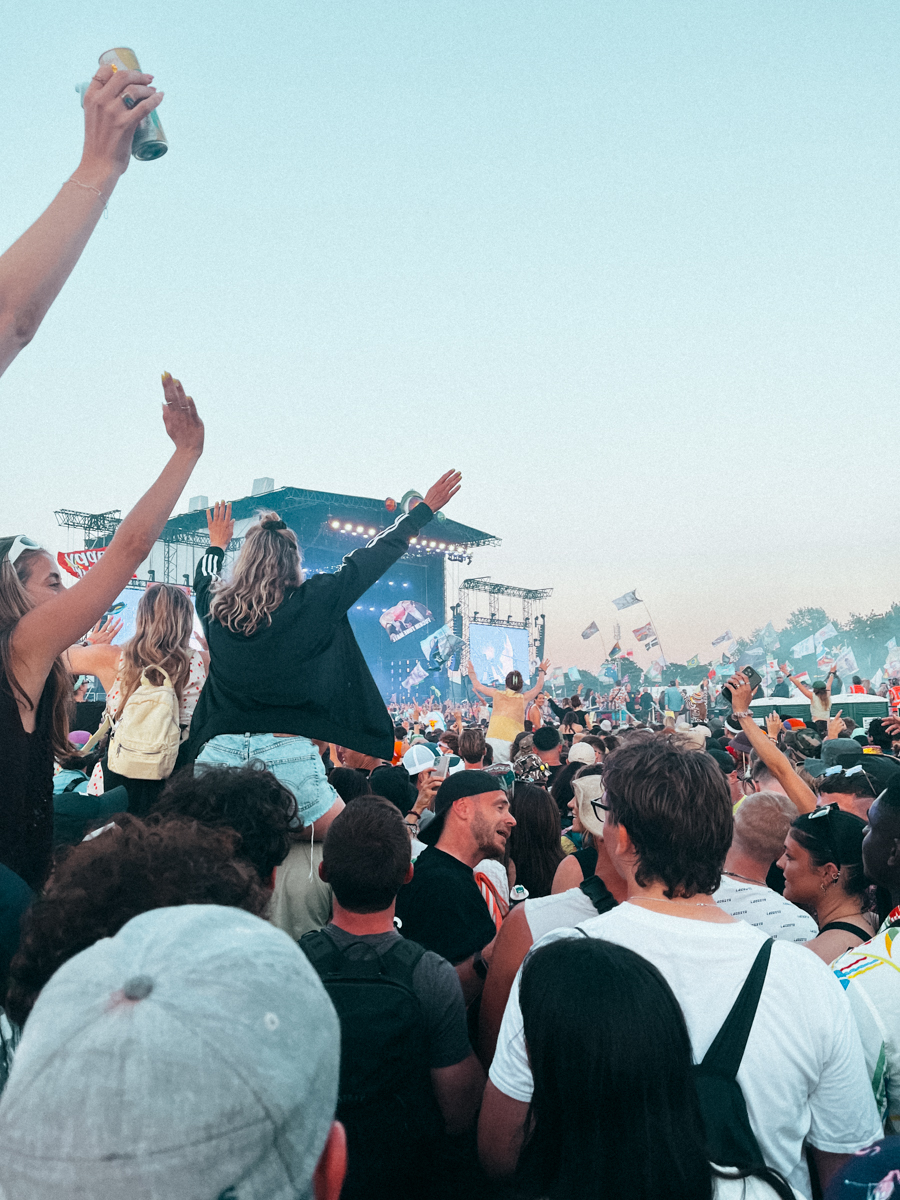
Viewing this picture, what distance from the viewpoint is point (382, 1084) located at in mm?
2264

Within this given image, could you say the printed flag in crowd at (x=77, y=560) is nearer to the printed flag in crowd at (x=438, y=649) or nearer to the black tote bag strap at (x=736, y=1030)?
the printed flag in crowd at (x=438, y=649)

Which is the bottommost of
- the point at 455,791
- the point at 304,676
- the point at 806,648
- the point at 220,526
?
the point at 455,791

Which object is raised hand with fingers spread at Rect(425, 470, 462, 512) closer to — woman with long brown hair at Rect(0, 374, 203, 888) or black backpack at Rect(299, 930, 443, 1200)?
woman with long brown hair at Rect(0, 374, 203, 888)

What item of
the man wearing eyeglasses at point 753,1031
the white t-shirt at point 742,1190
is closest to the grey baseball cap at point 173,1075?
the white t-shirt at point 742,1190

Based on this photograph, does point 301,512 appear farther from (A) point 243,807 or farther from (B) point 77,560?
(A) point 243,807

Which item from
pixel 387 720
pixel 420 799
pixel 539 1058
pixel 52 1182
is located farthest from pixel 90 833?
pixel 420 799

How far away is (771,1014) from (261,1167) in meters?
1.44

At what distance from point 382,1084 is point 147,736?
161 cm

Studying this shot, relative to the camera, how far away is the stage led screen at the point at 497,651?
137 feet

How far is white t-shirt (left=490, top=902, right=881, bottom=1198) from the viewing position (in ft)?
6.12

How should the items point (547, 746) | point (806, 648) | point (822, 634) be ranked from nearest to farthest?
point (547, 746)
point (822, 634)
point (806, 648)

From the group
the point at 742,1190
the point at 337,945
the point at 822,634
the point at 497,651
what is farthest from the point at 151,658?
the point at 497,651

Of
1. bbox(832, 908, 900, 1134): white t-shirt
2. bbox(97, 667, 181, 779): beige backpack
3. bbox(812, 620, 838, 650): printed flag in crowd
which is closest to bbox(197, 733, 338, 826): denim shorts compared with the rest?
bbox(97, 667, 181, 779): beige backpack

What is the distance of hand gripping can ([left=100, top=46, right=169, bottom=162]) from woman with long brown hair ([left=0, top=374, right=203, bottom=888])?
545 mm
